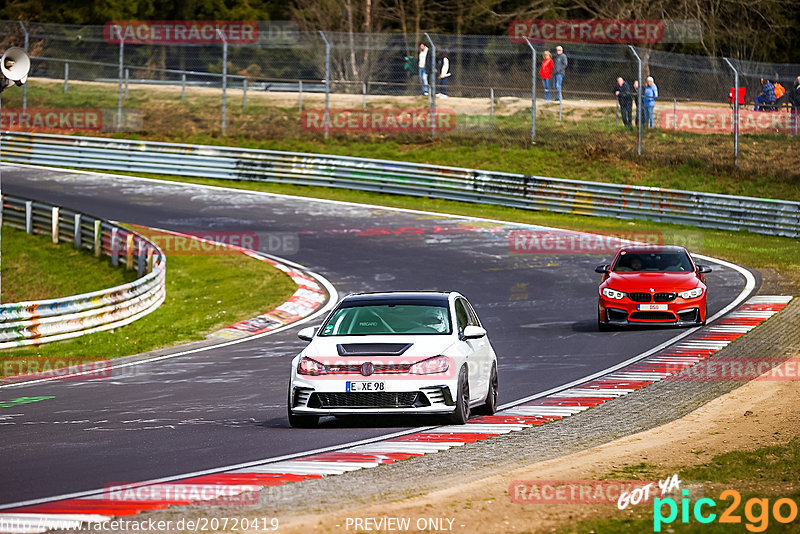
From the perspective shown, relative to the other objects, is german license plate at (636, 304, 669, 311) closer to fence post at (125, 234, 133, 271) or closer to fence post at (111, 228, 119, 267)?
fence post at (125, 234, 133, 271)

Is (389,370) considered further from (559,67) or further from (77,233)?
(559,67)

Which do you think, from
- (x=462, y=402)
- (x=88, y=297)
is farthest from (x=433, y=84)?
(x=462, y=402)

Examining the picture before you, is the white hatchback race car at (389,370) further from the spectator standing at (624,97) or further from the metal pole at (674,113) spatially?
the metal pole at (674,113)

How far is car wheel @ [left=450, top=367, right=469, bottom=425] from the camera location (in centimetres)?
1135

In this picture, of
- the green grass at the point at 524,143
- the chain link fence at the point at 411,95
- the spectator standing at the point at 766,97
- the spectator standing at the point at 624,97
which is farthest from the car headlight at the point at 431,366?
the spectator standing at the point at 624,97

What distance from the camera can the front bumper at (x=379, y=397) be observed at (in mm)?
11125

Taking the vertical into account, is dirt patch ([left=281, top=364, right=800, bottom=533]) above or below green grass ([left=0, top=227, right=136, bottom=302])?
above

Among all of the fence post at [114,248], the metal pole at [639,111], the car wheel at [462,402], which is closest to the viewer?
the car wheel at [462,402]

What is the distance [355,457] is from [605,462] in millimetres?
2107

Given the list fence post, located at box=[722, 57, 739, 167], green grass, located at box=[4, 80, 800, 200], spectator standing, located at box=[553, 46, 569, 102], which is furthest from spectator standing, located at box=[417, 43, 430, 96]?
fence post, located at box=[722, 57, 739, 167]

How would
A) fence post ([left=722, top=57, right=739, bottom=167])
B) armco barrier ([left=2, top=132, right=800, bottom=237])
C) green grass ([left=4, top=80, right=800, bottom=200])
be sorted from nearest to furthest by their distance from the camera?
armco barrier ([left=2, top=132, right=800, bottom=237]) < fence post ([left=722, top=57, right=739, bottom=167]) < green grass ([left=4, top=80, right=800, bottom=200])

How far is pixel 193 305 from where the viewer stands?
23.5 m

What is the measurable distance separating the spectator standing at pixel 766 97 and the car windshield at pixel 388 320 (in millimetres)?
24498

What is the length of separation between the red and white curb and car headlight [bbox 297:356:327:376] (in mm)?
913
